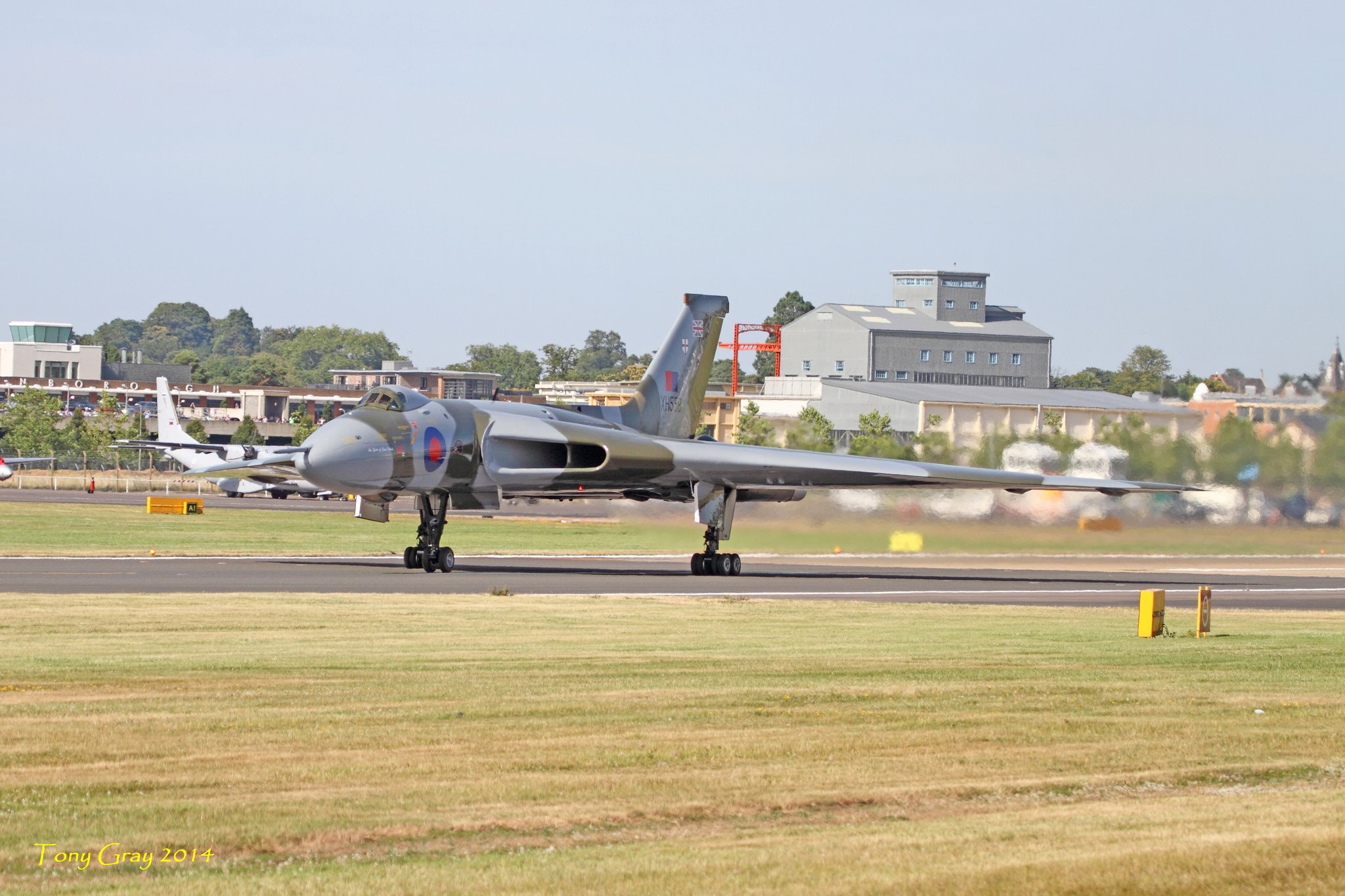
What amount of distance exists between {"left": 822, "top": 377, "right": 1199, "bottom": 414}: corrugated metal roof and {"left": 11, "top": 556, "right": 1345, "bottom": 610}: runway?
36969 millimetres

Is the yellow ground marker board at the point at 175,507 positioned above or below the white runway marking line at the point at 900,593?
below

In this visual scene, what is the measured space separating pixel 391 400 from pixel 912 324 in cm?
10467

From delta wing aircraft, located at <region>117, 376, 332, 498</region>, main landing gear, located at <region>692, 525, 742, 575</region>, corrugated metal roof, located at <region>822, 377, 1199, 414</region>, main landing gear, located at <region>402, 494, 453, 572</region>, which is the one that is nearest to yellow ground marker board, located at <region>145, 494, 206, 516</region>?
delta wing aircraft, located at <region>117, 376, 332, 498</region>

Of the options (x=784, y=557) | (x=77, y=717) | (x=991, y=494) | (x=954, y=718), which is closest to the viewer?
(x=77, y=717)

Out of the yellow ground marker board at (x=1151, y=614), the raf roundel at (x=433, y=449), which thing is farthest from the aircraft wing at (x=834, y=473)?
the yellow ground marker board at (x=1151, y=614)

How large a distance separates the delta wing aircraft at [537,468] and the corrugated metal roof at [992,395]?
4006 centimetres

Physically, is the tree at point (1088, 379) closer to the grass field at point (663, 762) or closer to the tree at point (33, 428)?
the tree at point (33, 428)

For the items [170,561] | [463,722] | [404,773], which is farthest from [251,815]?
[170,561]

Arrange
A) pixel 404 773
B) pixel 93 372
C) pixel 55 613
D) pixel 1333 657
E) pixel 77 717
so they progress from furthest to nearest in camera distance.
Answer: pixel 93 372 < pixel 55 613 < pixel 1333 657 < pixel 77 717 < pixel 404 773

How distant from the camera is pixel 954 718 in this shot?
485 inches

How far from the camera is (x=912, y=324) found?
433 feet

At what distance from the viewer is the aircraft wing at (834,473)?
31.9m

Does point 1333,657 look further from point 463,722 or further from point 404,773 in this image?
point 404,773

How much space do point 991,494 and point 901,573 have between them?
15.9 feet
